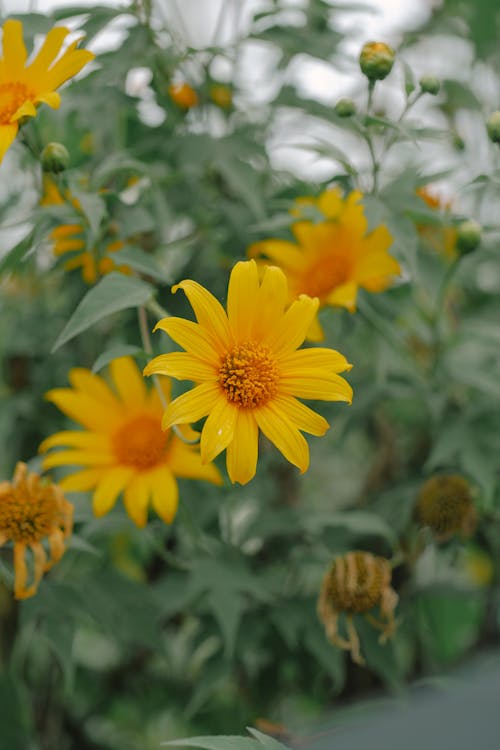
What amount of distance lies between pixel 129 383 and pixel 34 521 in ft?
0.73

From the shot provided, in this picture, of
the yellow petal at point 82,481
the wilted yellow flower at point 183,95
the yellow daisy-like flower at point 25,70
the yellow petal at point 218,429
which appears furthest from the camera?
the wilted yellow flower at point 183,95

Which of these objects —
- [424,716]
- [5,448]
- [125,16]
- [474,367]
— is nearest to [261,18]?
[125,16]

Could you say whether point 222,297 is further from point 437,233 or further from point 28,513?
point 437,233

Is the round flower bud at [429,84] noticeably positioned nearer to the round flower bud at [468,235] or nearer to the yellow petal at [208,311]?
the round flower bud at [468,235]

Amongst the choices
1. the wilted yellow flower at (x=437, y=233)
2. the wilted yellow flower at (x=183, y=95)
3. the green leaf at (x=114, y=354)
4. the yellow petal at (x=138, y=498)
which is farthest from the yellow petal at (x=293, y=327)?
the wilted yellow flower at (x=183, y=95)

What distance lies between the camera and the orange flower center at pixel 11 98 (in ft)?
2.84

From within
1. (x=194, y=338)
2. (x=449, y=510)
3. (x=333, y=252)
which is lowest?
(x=449, y=510)

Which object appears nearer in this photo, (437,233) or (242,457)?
(242,457)

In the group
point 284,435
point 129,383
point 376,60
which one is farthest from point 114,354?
point 376,60

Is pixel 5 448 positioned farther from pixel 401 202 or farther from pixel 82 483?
pixel 401 202

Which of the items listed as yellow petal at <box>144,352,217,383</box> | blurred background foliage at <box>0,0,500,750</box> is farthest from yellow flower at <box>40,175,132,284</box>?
yellow petal at <box>144,352,217,383</box>

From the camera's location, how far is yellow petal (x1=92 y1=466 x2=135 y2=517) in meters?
0.93

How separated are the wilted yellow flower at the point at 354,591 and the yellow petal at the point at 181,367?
0.90 feet

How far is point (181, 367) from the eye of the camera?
0.76 meters
